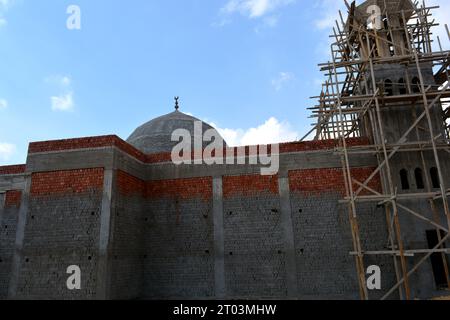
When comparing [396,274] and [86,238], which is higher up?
[86,238]

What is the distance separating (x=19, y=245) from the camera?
37.5 feet

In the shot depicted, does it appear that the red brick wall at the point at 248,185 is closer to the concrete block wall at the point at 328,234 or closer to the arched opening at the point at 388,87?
the concrete block wall at the point at 328,234

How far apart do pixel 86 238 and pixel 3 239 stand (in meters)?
4.99

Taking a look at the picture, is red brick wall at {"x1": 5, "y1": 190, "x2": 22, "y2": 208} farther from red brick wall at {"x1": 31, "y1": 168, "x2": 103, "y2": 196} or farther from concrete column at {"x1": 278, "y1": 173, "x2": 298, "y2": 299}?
concrete column at {"x1": 278, "y1": 173, "x2": 298, "y2": 299}

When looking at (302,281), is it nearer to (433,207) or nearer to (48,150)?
(433,207)

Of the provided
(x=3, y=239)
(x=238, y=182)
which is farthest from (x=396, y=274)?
(x=3, y=239)

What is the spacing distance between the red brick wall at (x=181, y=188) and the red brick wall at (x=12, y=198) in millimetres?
5546

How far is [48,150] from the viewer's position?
39.9 feet

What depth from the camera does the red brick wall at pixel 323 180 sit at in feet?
40.4

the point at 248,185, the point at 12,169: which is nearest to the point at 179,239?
the point at 248,185

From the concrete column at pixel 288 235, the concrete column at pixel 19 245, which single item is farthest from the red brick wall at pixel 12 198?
the concrete column at pixel 288 235

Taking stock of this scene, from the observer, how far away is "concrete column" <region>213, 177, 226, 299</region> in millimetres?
12148

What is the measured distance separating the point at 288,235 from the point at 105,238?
21.5ft

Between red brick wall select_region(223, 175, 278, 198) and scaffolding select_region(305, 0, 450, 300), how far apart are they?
2.81 metres
